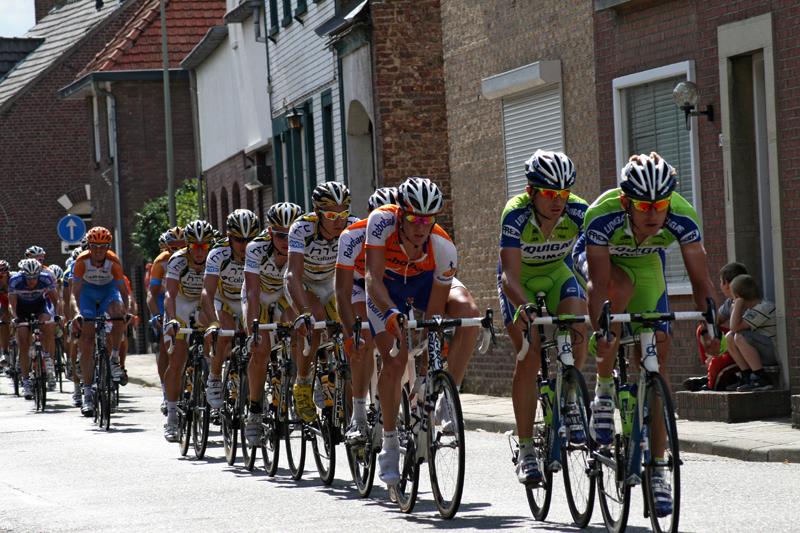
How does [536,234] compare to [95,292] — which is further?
[95,292]

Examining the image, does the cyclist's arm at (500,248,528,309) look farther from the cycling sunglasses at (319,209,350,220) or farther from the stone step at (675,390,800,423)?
the stone step at (675,390,800,423)

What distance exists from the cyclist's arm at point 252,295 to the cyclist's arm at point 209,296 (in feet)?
3.55

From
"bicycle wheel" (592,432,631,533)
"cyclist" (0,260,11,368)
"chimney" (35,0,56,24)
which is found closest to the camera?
"bicycle wheel" (592,432,631,533)

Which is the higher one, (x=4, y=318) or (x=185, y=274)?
(x=185, y=274)

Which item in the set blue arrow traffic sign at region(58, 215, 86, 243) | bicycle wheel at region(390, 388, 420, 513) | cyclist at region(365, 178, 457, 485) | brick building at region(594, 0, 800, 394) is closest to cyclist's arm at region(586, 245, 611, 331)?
cyclist at region(365, 178, 457, 485)

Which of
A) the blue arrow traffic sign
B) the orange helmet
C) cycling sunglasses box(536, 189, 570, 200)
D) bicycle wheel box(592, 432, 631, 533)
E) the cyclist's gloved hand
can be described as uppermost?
the blue arrow traffic sign

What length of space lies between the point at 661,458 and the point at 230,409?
5.66 meters

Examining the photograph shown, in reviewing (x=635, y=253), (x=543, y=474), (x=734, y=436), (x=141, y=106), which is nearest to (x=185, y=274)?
(x=734, y=436)

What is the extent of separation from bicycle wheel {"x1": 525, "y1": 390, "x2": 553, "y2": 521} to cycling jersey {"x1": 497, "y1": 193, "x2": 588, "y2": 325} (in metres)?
0.76

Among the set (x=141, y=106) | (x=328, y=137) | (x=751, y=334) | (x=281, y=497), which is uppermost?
(x=141, y=106)

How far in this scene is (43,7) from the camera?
5512 centimetres

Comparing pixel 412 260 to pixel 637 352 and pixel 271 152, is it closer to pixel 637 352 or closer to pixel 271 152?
pixel 637 352

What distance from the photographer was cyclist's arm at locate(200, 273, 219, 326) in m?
11.6

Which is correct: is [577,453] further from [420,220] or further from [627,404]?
[420,220]
